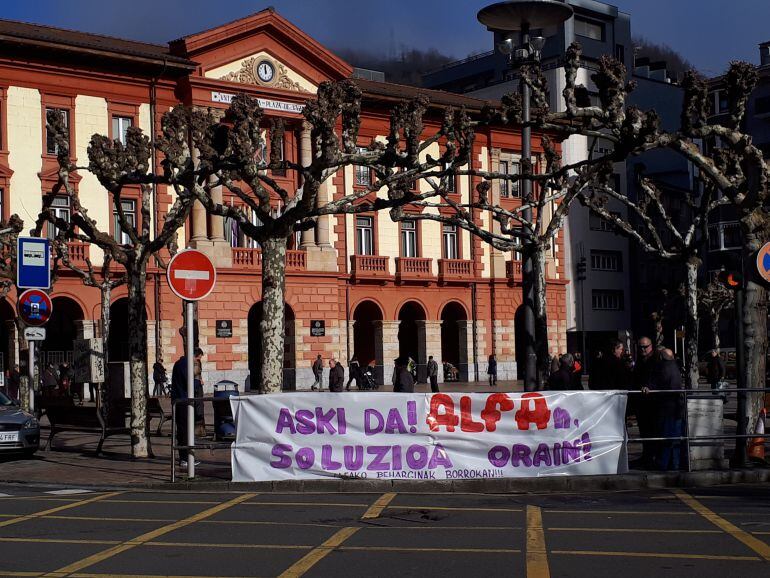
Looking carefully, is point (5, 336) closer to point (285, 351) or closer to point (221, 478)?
point (285, 351)

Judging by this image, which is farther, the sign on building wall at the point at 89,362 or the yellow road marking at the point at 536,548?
the sign on building wall at the point at 89,362

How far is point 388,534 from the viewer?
38.4ft

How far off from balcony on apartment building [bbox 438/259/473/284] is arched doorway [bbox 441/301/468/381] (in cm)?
135

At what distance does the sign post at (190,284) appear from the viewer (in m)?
16.5

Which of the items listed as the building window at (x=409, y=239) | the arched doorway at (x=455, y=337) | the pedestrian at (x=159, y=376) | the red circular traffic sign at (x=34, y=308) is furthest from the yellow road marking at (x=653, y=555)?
the arched doorway at (x=455, y=337)

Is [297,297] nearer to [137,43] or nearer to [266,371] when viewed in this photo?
[137,43]

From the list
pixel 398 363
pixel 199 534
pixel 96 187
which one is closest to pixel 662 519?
pixel 199 534

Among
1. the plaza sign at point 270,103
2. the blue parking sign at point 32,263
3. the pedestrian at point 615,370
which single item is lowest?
the pedestrian at point 615,370

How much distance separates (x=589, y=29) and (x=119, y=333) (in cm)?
4422

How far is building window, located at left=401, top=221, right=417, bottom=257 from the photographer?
192 ft

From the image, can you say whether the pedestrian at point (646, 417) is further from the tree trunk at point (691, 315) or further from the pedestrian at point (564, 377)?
the tree trunk at point (691, 315)

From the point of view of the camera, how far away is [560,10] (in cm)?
2342

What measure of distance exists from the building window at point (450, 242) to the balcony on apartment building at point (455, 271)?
2.13 ft

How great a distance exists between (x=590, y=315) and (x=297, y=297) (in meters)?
27.3
